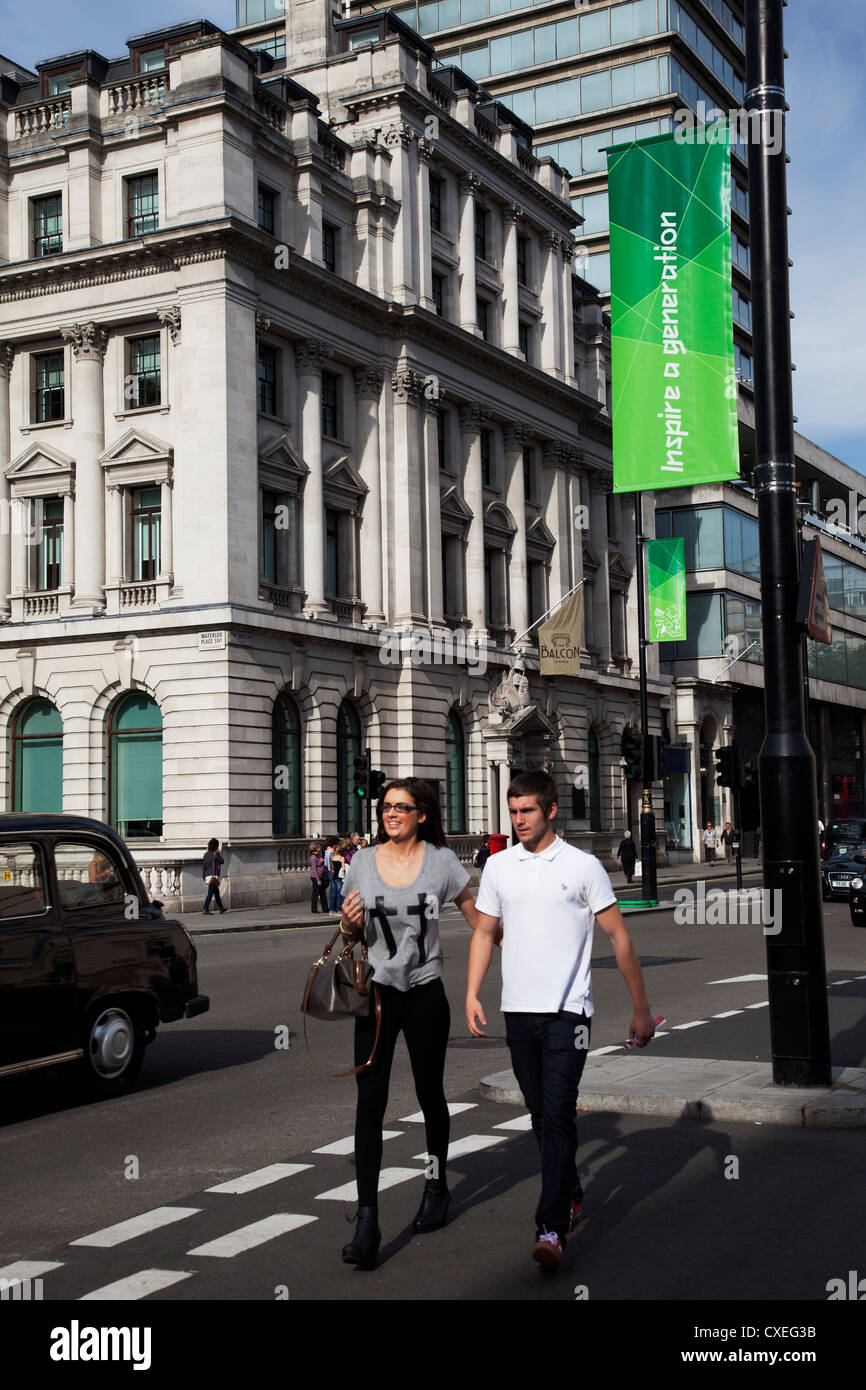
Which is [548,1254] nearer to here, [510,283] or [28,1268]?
[28,1268]

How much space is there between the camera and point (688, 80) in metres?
74.9

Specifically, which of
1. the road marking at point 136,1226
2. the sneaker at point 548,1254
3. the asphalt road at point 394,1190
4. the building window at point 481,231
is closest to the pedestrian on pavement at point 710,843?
the building window at point 481,231

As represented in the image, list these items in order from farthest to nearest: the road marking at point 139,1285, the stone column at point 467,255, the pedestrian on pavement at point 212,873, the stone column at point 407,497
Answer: the stone column at point 467,255 → the stone column at point 407,497 → the pedestrian on pavement at point 212,873 → the road marking at point 139,1285

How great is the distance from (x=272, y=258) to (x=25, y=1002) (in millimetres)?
32328

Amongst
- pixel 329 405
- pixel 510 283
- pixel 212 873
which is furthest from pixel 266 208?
pixel 212 873

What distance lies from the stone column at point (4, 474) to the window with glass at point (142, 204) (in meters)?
4.90

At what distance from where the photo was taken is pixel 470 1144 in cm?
849

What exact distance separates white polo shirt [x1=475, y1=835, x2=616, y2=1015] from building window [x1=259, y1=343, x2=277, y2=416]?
35085mm

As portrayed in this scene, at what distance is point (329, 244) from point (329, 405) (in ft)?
15.4

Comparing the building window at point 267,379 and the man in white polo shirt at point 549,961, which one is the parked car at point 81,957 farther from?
the building window at point 267,379

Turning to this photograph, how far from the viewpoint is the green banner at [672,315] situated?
19281mm

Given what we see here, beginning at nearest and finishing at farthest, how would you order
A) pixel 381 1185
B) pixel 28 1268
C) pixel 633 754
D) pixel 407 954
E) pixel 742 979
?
1. pixel 28 1268
2. pixel 407 954
3. pixel 381 1185
4. pixel 742 979
5. pixel 633 754

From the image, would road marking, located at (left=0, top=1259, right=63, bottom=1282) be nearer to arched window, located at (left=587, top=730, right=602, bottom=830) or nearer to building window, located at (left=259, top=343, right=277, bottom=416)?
building window, located at (left=259, top=343, right=277, bottom=416)

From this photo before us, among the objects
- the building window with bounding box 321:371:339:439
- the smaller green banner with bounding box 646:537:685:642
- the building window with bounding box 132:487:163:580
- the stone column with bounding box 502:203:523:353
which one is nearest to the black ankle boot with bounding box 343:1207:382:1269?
the building window with bounding box 132:487:163:580
